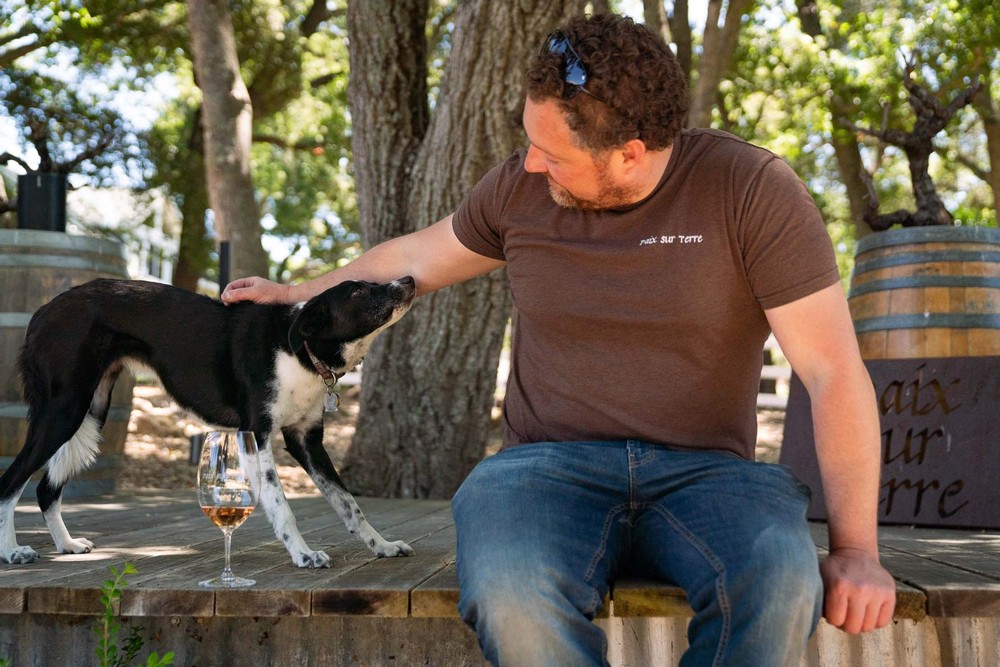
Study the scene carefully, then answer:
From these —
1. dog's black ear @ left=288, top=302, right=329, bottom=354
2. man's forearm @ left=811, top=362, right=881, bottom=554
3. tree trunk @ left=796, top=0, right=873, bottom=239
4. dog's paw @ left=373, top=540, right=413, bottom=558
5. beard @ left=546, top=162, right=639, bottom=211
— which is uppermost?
tree trunk @ left=796, top=0, right=873, bottom=239

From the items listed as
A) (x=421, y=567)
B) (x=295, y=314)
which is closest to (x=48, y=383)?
(x=295, y=314)

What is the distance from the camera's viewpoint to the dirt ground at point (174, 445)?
26.7 feet

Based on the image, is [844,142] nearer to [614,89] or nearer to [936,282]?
[936,282]

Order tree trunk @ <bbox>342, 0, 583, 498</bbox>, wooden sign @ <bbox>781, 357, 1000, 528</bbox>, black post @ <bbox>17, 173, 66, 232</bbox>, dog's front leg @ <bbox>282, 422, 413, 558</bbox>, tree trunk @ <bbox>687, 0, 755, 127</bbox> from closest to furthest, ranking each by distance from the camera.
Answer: dog's front leg @ <bbox>282, 422, 413, 558</bbox> < wooden sign @ <bbox>781, 357, 1000, 528</bbox> < tree trunk @ <bbox>342, 0, 583, 498</bbox> < black post @ <bbox>17, 173, 66, 232</bbox> < tree trunk @ <bbox>687, 0, 755, 127</bbox>

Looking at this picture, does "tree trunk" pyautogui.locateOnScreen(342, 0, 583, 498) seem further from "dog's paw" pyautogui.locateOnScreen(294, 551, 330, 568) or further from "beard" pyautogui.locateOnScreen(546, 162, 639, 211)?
"beard" pyautogui.locateOnScreen(546, 162, 639, 211)

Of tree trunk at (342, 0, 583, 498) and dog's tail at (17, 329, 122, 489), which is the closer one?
dog's tail at (17, 329, 122, 489)

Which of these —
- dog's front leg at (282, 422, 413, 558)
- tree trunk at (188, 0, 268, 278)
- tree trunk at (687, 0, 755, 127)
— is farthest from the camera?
tree trunk at (687, 0, 755, 127)

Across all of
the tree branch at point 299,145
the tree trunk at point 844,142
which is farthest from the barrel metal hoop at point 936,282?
the tree branch at point 299,145

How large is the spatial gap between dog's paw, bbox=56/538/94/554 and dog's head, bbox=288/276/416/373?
0.97 m

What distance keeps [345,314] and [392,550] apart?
82 cm

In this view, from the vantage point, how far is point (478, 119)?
5.31m

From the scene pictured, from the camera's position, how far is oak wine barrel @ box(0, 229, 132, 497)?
16.3 ft

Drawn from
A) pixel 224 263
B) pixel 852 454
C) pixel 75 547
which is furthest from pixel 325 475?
pixel 224 263

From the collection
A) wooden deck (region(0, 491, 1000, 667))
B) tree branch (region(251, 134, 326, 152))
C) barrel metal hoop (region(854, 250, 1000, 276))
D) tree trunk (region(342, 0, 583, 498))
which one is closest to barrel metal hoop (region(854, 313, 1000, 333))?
barrel metal hoop (region(854, 250, 1000, 276))
